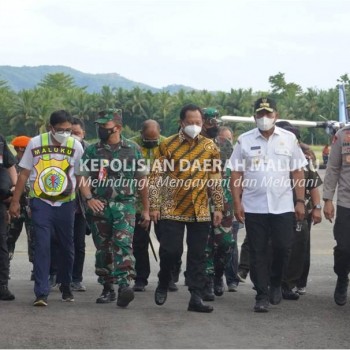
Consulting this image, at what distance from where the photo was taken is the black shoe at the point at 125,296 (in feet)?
30.2

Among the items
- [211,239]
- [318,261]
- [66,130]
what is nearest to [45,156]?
[66,130]

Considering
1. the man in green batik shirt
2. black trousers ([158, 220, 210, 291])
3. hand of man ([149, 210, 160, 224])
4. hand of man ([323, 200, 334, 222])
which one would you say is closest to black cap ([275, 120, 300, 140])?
hand of man ([323, 200, 334, 222])

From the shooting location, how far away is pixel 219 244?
10422mm

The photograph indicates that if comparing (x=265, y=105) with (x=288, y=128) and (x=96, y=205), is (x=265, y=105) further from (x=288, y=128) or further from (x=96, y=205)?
(x=96, y=205)

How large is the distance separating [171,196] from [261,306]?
1.30 meters

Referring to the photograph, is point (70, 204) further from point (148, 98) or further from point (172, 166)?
point (148, 98)

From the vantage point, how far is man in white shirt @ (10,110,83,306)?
376 inches

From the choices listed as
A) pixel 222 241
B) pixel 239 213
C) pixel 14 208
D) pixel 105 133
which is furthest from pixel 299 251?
pixel 14 208

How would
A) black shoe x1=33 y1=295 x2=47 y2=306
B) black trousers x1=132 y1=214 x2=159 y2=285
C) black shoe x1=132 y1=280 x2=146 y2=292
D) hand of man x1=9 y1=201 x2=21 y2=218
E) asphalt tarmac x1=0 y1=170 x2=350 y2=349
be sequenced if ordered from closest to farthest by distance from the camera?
1. asphalt tarmac x1=0 y1=170 x2=350 y2=349
2. black shoe x1=33 y1=295 x2=47 y2=306
3. hand of man x1=9 y1=201 x2=21 y2=218
4. black shoe x1=132 y1=280 x2=146 y2=292
5. black trousers x1=132 y1=214 x2=159 y2=285

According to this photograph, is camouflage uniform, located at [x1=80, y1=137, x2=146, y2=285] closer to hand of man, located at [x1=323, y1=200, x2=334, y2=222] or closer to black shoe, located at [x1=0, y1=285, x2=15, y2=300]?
black shoe, located at [x1=0, y1=285, x2=15, y2=300]

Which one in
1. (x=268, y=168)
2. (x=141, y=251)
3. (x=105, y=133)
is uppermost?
(x=105, y=133)

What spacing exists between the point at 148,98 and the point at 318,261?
386 feet

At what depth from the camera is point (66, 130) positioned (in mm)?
9641

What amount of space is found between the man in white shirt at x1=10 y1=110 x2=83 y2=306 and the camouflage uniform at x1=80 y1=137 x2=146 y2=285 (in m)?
0.23
